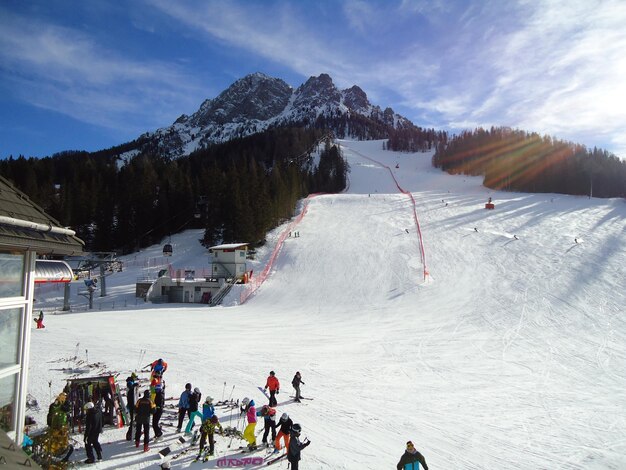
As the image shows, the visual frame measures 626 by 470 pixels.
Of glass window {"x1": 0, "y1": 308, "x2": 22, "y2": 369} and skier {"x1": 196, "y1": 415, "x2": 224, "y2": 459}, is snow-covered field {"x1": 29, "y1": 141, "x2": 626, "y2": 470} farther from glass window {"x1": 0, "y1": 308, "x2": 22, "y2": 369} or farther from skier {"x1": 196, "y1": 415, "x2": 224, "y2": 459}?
glass window {"x1": 0, "y1": 308, "x2": 22, "y2": 369}

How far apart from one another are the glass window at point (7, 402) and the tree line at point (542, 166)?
8065 cm

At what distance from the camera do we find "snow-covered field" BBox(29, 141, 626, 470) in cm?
966

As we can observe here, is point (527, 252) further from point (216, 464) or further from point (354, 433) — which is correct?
point (216, 464)

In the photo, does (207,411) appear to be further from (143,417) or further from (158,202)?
(158,202)

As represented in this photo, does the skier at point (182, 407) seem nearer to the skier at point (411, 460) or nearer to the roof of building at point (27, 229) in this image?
the skier at point (411, 460)

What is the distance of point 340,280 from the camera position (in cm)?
2980

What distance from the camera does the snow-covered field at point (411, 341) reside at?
9.66 metres

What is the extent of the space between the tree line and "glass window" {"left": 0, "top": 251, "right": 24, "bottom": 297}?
8044cm

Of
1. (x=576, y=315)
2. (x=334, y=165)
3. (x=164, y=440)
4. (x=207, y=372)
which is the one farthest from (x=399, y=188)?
(x=164, y=440)

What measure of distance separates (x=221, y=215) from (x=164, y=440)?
118 feet

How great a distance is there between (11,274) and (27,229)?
0.70 meters

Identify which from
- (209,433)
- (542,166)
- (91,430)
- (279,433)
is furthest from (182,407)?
(542,166)

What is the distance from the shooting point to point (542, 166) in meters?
74.9

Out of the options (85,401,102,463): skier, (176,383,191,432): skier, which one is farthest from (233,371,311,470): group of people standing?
(85,401,102,463): skier
